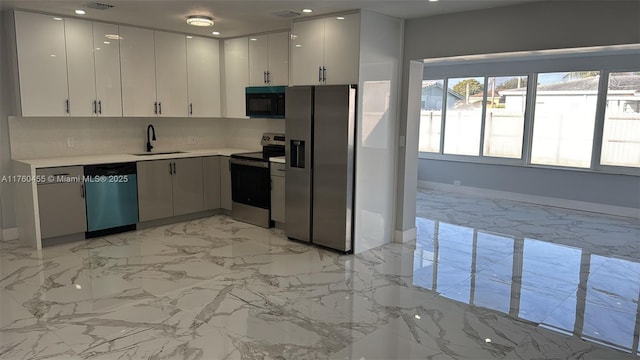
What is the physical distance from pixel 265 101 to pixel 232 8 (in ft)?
4.87

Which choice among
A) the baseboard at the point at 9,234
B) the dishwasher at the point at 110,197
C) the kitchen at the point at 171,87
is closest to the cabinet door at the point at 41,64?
the kitchen at the point at 171,87

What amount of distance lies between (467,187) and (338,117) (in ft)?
15.8

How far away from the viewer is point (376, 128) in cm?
484

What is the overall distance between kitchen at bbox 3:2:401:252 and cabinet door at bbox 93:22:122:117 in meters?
0.01

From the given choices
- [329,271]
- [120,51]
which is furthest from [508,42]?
[120,51]

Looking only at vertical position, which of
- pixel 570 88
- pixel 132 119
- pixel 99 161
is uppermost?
pixel 570 88

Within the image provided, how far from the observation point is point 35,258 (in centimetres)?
452

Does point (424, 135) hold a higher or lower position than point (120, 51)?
lower

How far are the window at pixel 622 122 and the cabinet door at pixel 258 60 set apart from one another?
17.3 feet

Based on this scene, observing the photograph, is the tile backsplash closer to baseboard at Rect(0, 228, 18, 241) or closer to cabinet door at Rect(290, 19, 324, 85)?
baseboard at Rect(0, 228, 18, 241)

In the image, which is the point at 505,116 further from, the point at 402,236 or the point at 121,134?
the point at 121,134

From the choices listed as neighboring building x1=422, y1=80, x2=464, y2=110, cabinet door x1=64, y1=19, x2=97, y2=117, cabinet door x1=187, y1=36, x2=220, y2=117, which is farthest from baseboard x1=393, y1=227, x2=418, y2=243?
neighboring building x1=422, y1=80, x2=464, y2=110

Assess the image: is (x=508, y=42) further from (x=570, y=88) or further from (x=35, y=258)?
(x=35, y=258)

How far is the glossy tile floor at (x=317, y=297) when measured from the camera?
293 cm
